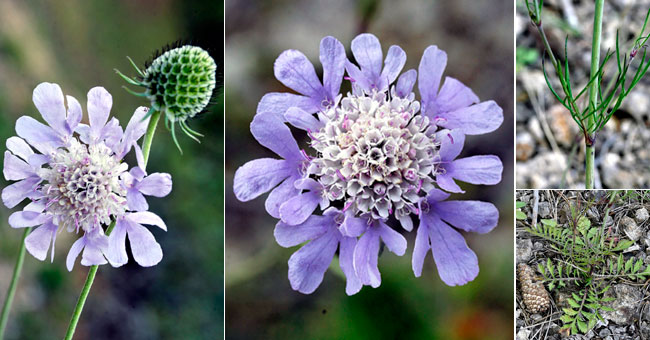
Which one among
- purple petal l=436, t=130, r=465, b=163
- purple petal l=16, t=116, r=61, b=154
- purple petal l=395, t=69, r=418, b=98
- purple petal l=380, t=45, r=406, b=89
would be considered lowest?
purple petal l=436, t=130, r=465, b=163

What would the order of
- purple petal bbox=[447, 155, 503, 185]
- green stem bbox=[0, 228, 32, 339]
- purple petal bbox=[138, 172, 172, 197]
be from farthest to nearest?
green stem bbox=[0, 228, 32, 339]
purple petal bbox=[138, 172, 172, 197]
purple petal bbox=[447, 155, 503, 185]

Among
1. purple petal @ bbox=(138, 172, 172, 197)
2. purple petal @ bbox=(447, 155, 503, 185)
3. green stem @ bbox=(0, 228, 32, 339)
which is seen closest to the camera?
purple petal @ bbox=(447, 155, 503, 185)

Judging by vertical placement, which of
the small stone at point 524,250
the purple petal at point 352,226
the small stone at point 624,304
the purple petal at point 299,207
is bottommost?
the small stone at point 624,304

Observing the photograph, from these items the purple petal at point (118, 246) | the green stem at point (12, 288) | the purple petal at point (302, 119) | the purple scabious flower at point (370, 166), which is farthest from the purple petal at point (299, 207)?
the green stem at point (12, 288)

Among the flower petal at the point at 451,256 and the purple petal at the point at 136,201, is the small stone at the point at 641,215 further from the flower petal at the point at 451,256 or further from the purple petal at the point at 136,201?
the purple petal at the point at 136,201

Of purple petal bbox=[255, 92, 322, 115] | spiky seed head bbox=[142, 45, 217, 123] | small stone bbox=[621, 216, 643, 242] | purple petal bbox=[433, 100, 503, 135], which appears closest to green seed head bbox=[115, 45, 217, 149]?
spiky seed head bbox=[142, 45, 217, 123]

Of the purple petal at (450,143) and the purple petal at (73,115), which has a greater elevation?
the purple petal at (73,115)

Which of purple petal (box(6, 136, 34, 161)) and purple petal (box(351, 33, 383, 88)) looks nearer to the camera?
purple petal (box(351, 33, 383, 88))

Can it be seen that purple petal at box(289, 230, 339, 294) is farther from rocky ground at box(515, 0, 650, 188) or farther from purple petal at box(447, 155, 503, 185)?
rocky ground at box(515, 0, 650, 188)
